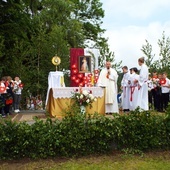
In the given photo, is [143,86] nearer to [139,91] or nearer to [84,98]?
[139,91]

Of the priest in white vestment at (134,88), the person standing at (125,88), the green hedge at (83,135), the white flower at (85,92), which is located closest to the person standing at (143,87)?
the priest in white vestment at (134,88)

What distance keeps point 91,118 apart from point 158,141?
1.51 m

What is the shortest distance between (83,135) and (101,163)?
68 cm

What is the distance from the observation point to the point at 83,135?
7055 mm

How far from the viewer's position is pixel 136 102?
12.7 m

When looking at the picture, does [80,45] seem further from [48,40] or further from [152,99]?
[152,99]

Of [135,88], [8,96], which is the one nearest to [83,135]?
[135,88]

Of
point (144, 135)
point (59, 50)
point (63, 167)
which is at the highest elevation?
point (59, 50)

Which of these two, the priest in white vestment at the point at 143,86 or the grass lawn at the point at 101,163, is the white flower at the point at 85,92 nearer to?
the priest in white vestment at the point at 143,86

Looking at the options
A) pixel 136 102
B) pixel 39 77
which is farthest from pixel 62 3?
pixel 136 102

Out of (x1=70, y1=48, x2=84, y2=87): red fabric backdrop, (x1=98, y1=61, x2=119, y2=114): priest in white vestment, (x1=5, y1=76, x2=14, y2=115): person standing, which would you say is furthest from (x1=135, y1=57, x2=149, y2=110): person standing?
(x1=5, y1=76, x2=14, y2=115): person standing

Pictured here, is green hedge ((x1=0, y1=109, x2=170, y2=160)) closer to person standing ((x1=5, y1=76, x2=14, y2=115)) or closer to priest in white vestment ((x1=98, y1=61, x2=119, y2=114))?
priest in white vestment ((x1=98, y1=61, x2=119, y2=114))

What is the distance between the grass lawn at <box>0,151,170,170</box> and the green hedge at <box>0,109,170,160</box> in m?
0.16

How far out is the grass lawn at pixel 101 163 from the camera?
652 cm
